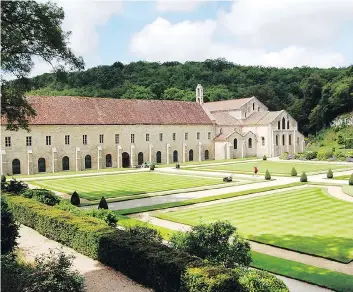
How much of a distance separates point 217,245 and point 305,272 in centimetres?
322

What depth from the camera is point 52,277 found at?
9094 millimetres

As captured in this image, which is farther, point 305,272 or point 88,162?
point 88,162

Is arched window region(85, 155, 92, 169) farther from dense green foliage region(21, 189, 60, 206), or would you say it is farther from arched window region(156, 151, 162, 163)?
dense green foliage region(21, 189, 60, 206)

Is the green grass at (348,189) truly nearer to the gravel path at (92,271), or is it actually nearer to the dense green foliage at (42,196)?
the dense green foliage at (42,196)

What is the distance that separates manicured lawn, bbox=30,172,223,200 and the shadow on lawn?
1501cm

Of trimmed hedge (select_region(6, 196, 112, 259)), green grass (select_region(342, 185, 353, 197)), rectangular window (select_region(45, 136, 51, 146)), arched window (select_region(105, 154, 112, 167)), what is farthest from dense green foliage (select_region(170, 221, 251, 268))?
arched window (select_region(105, 154, 112, 167))

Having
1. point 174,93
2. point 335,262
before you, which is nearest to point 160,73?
point 174,93

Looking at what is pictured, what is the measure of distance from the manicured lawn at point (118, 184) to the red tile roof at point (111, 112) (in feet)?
40.4

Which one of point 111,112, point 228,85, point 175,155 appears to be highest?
point 228,85

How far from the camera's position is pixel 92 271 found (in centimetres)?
1220

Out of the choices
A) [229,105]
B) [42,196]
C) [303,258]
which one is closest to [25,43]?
[42,196]

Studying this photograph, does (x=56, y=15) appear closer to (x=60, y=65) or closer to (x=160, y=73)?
(x=60, y=65)

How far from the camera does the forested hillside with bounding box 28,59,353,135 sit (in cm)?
8688

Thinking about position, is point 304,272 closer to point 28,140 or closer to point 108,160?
point 28,140
